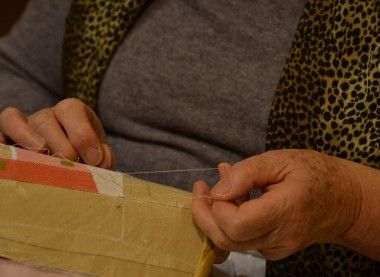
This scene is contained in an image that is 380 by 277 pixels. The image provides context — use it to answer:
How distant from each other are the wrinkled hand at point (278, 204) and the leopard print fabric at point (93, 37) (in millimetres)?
526

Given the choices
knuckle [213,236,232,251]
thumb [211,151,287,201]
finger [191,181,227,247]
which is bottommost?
knuckle [213,236,232,251]

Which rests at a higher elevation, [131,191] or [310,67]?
[310,67]

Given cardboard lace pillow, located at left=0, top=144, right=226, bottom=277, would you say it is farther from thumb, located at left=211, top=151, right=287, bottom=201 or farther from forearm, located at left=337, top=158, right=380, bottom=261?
forearm, located at left=337, top=158, right=380, bottom=261

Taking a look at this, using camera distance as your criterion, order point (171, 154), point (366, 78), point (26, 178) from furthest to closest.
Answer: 1. point (171, 154)
2. point (366, 78)
3. point (26, 178)

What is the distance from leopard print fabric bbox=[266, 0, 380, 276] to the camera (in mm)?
863

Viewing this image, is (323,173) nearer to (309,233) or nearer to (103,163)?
(309,233)

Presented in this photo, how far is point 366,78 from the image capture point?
0.87m

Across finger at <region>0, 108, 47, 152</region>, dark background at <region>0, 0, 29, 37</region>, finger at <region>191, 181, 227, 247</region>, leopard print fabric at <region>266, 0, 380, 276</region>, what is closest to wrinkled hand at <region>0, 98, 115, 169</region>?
finger at <region>0, 108, 47, 152</region>

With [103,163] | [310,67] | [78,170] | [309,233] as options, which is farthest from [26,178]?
[310,67]

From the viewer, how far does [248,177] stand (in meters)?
0.68

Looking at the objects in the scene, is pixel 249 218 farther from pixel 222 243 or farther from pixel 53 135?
pixel 53 135

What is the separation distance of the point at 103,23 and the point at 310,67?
51 centimetres

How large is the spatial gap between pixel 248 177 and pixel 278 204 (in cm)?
5

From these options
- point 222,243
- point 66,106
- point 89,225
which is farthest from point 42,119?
point 222,243
